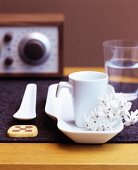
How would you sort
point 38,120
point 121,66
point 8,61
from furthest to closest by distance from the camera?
point 8,61 < point 121,66 < point 38,120

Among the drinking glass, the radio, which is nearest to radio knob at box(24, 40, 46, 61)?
the radio

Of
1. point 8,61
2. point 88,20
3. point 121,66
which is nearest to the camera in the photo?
point 121,66

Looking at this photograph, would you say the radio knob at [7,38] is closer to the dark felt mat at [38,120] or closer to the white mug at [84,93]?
the dark felt mat at [38,120]

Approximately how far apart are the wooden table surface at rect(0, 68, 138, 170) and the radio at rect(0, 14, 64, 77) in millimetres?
422

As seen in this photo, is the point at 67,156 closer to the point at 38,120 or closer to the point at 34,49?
the point at 38,120

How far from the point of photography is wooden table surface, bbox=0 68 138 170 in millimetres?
511

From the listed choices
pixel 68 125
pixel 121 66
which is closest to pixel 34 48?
pixel 121 66

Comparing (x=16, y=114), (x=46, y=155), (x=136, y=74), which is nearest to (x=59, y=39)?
(x=136, y=74)

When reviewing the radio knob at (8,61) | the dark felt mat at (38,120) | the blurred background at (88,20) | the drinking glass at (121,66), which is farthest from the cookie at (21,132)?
the blurred background at (88,20)

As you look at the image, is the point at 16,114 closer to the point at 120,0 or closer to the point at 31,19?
the point at 31,19

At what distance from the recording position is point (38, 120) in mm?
667

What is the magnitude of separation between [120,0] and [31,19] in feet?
1.46

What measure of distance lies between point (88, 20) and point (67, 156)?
855 mm

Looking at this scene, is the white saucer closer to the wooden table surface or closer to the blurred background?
the wooden table surface
